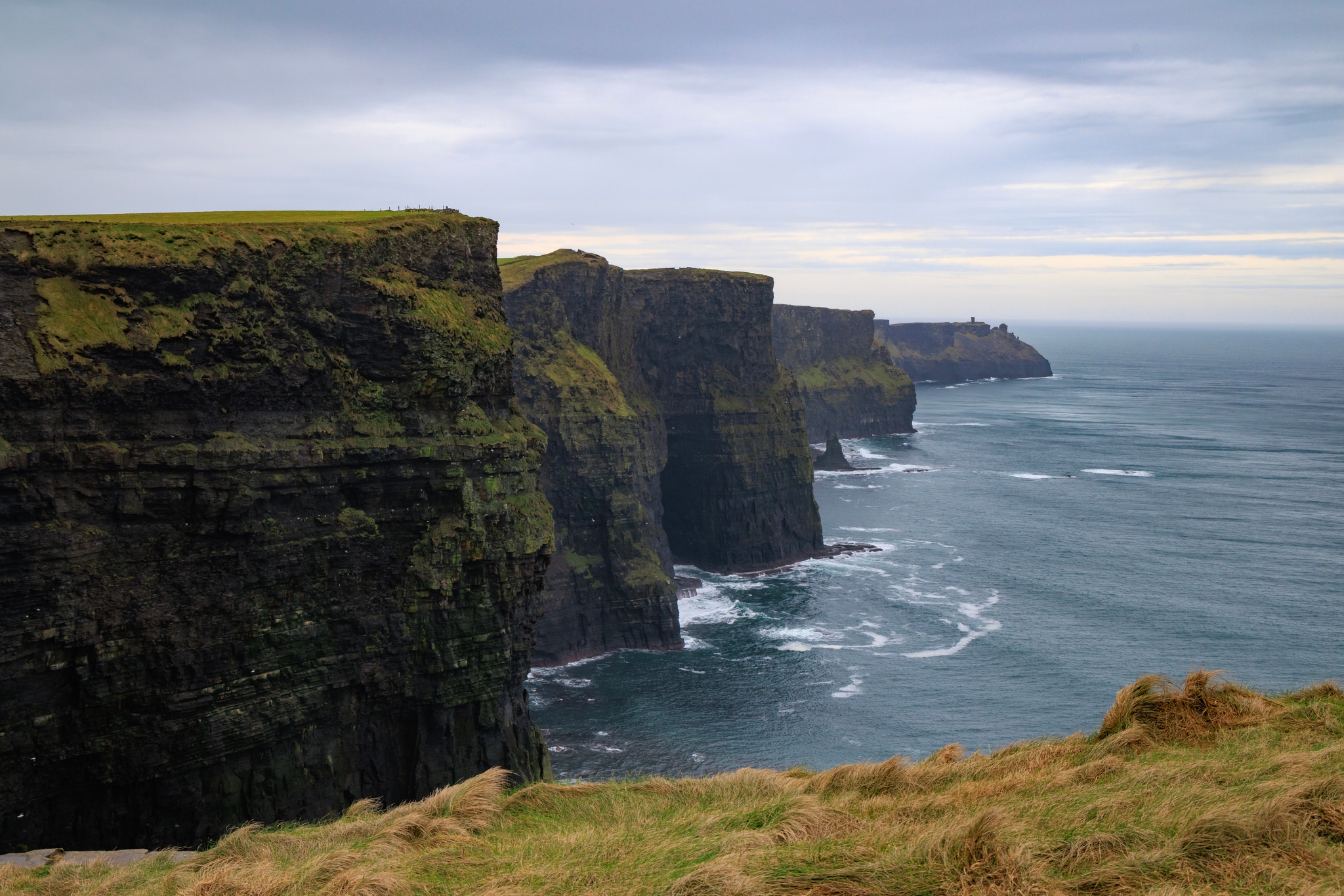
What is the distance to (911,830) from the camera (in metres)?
13.5

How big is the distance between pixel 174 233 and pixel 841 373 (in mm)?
136298

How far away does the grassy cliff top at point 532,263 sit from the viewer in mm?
67562

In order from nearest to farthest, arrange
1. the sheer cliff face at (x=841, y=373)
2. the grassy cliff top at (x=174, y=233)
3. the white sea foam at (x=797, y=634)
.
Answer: the grassy cliff top at (x=174, y=233), the white sea foam at (x=797, y=634), the sheer cliff face at (x=841, y=373)

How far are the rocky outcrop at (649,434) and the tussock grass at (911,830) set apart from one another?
152 feet

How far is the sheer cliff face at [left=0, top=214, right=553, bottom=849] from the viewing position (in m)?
28.4

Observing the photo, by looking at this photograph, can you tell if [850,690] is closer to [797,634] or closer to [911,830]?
[797,634]

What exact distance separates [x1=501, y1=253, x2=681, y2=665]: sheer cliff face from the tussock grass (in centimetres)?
4542

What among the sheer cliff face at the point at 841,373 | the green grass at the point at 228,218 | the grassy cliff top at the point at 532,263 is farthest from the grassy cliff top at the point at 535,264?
the sheer cliff face at the point at 841,373

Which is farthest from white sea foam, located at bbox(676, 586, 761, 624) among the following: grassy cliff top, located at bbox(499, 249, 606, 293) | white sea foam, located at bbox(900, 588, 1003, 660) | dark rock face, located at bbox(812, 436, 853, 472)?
dark rock face, located at bbox(812, 436, 853, 472)

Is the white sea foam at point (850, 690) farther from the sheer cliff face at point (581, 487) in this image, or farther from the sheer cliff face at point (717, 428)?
the sheer cliff face at point (717, 428)

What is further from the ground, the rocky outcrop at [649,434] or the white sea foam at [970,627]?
the rocky outcrop at [649,434]

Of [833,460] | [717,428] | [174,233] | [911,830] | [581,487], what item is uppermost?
[174,233]

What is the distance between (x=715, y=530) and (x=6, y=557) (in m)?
62.0

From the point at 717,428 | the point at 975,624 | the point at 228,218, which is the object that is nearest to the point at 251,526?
the point at 228,218
